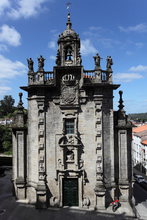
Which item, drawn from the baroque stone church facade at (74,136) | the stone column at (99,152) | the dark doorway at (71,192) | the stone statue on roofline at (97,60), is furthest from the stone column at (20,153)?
the stone statue on roofline at (97,60)

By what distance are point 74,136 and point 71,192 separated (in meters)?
5.91

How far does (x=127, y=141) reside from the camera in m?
19.9

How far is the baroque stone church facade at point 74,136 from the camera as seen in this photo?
61.1 feet

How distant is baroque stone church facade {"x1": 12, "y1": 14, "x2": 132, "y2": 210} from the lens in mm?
18609

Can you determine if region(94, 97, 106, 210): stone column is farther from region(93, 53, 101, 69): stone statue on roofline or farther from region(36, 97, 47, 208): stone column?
region(36, 97, 47, 208): stone column

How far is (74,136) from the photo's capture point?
1861cm

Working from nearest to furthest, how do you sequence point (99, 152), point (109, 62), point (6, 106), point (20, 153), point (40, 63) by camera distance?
point (99, 152) → point (40, 63) → point (109, 62) → point (20, 153) → point (6, 106)

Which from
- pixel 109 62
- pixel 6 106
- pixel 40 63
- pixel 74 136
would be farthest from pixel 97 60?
pixel 6 106

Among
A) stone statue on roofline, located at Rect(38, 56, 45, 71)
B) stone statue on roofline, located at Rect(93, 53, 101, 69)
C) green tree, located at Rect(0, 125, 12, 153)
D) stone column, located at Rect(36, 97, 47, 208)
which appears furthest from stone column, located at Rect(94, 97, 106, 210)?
green tree, located at Rect(0, 125, 12, 153)

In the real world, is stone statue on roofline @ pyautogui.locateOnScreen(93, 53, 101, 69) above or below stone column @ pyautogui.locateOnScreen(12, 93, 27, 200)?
above

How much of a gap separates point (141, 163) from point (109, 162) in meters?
29.4

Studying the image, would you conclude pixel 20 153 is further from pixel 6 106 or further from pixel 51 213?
pixel 6 106

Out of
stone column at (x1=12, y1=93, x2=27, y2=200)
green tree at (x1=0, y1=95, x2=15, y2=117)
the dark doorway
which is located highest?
green tree at (x1=0, y1=95, x2=15, y2=117)

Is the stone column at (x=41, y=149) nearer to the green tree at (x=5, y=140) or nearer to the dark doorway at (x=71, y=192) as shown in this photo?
the dark doorway at (x=71, y=192)
